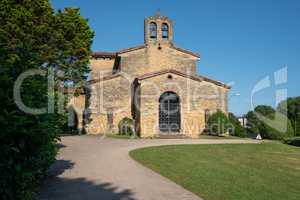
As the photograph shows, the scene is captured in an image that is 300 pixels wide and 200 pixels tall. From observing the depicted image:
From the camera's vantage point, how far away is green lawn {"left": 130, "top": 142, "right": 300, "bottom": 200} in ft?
23.7

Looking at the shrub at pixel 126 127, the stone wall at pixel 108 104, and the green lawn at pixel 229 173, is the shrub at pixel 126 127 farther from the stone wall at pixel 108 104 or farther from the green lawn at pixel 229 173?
the green lawn at pixel 229 173

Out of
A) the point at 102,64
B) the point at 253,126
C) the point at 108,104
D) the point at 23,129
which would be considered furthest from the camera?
the point at 102,64

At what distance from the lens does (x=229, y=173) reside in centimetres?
959

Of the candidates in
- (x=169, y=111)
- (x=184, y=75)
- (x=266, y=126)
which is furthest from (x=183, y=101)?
(x=266, y=126)

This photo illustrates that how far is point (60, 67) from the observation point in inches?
596

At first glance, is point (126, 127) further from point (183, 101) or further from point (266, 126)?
point (266, 126)

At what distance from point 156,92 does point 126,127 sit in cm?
419

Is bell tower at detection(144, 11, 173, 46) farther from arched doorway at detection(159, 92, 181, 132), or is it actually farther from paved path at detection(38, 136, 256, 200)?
paved path at detection(38, 136, 256, 200)

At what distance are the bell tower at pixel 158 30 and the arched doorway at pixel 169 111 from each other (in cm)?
691

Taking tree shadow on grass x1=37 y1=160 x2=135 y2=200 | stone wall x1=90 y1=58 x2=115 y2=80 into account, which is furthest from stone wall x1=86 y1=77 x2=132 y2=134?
tree shadow on grass x1=37 y1=160 x2=135 y2=200

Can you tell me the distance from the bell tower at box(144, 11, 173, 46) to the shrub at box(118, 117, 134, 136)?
853 cm

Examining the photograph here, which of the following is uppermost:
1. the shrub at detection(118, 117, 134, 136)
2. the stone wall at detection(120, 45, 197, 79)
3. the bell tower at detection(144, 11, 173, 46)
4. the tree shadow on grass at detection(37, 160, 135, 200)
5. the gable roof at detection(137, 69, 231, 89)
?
the bell tower at detection(144, 11, 173, 46)

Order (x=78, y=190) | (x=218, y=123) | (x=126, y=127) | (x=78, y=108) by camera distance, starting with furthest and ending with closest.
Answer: (x=78, y=108), (x=126, y=127), (x=218, y=123), (x=78, y=190)

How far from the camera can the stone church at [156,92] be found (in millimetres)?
25406
